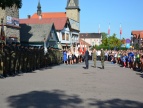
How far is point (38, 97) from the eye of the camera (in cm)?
931

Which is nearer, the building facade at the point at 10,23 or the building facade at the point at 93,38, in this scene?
the building facade at the point at 10,23

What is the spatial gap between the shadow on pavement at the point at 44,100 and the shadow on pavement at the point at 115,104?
0.50 m

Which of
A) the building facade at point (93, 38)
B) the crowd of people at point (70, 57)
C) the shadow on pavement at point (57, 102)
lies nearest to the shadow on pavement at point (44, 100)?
the shadow on pavement at point (57, 102)

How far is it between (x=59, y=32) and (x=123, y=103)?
53.4 meters

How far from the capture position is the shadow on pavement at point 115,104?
8119 mm

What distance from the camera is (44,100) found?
8.80m

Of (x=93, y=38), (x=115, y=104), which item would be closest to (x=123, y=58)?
(x=115, y=104)

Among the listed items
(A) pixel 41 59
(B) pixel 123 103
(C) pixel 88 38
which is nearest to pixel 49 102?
(B) pixel 123 103

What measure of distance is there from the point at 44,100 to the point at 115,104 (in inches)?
81.1

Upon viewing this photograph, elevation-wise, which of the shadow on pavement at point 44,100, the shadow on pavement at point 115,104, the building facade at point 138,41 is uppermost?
the building facade at point 138,41

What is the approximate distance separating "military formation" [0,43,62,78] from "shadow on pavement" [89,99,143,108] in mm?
7871

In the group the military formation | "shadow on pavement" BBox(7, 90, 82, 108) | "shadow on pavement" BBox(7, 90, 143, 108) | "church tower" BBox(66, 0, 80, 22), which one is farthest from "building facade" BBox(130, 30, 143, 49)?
"shadow on pavement" BBox(7, 90, 143, 108)

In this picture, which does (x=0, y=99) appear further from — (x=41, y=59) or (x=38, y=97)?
(x=41, y=59)

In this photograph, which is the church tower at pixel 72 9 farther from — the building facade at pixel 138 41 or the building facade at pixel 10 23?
the building facade at pixel 10 23
